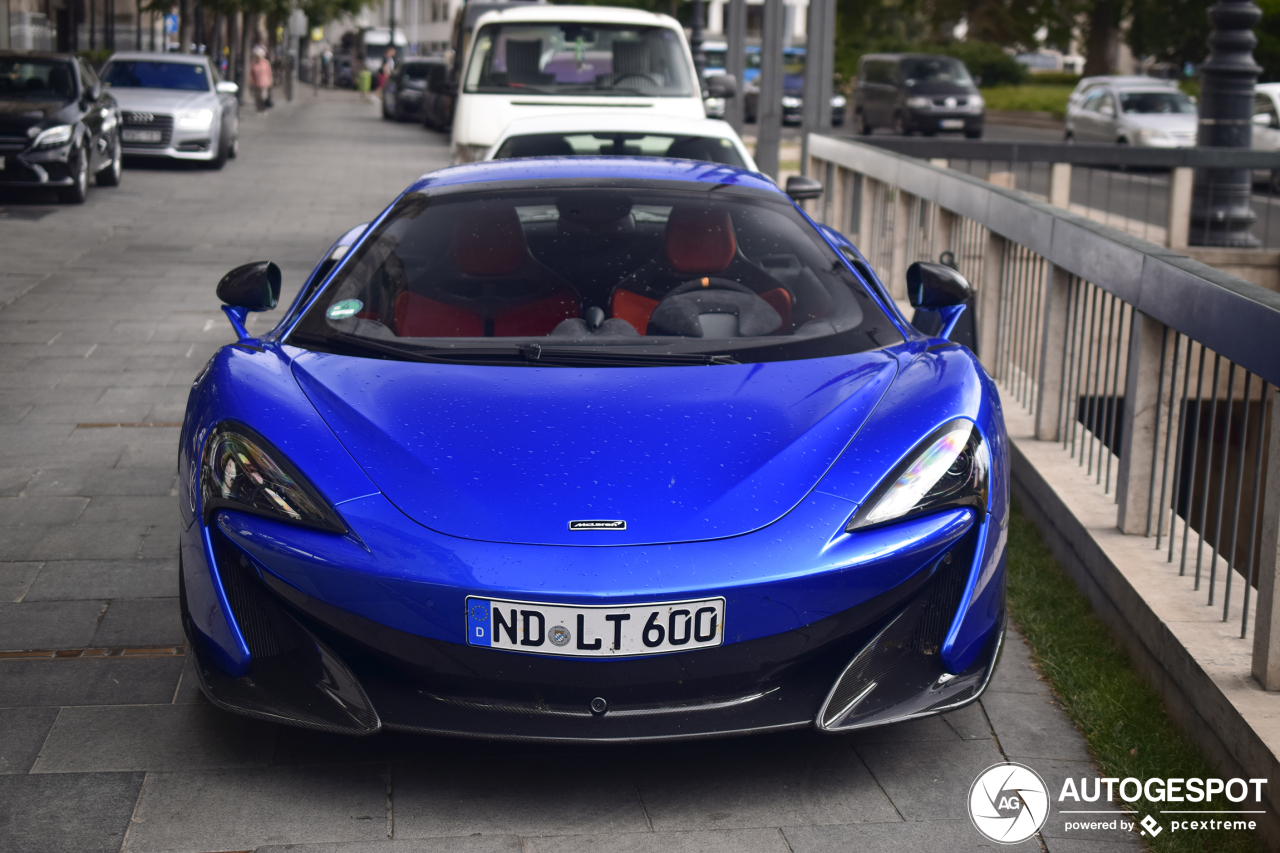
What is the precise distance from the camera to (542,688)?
3.02 meters

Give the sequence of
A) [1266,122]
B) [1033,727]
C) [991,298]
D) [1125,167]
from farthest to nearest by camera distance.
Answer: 1. [1266,122]
2. [1125,167]
3. [991,298]
4. [1033,727]

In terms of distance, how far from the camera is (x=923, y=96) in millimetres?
35781

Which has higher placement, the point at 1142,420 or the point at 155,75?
the point at 155,75

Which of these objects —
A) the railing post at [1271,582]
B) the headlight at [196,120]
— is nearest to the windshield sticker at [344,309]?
the railing post at [1271,582]

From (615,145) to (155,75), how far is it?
1510 cm

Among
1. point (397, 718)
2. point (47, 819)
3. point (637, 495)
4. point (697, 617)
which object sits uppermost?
point (637, 495)

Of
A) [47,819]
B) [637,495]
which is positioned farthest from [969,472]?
[47,819]

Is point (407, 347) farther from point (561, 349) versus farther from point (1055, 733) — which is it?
point (1055, 733)

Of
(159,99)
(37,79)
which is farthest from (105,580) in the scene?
(159,99)

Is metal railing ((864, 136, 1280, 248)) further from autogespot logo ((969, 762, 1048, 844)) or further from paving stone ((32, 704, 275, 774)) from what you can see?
paving stone ((32, 704, 275, 774))

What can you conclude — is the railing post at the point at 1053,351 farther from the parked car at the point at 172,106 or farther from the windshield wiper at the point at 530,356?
the parked car at the point at 172,106

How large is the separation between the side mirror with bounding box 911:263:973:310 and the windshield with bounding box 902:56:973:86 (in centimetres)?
3321

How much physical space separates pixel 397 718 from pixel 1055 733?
1622 mm

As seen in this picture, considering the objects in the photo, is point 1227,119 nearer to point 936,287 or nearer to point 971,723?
point 936,287
